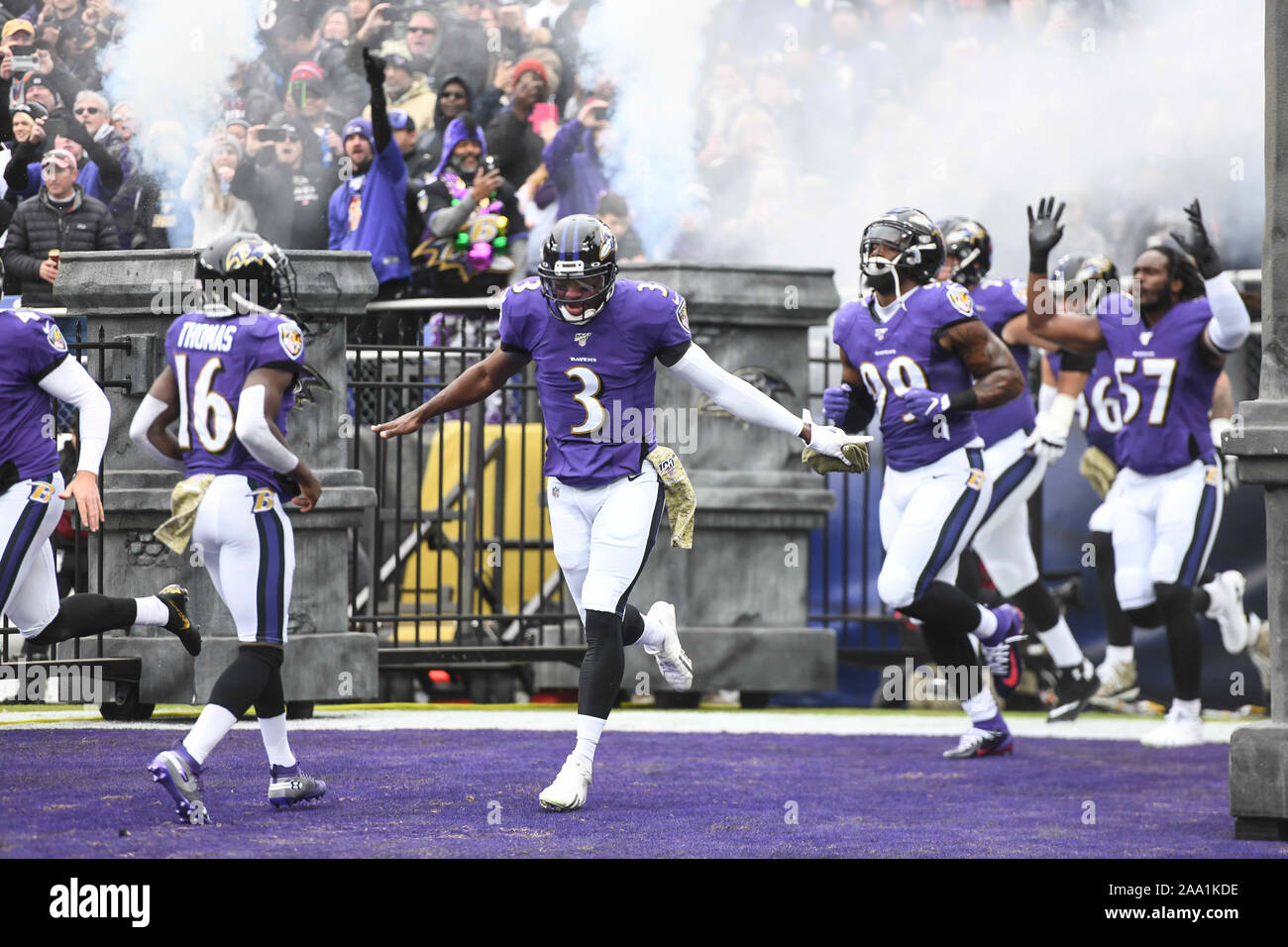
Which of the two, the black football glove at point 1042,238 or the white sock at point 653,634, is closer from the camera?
the white sock at point 653,634

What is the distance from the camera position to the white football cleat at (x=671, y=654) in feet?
24.7

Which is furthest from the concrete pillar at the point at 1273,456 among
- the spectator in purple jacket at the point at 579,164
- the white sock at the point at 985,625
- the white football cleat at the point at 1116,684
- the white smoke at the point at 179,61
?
the white smoke at the point at 179,61

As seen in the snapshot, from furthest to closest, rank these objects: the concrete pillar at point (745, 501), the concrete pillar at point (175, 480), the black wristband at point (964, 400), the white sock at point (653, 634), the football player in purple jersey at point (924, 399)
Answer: the concrete pillar at point (745, 501), the concrete pillar at point (175, 480), the football player in purple jersey at point (924, 399), the black wristband at point (964, 400), the white sock at point (653, 634)

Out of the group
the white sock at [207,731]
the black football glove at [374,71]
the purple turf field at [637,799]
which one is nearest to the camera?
the purple turf field at [637,799]

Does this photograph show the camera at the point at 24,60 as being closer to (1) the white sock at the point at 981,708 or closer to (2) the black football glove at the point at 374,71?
(2) the black football glove at the point at 374,71

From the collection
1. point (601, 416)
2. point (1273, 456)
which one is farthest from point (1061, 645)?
point (601, 416)

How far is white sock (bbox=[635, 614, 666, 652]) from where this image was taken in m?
7.42

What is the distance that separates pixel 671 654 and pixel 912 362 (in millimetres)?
1941

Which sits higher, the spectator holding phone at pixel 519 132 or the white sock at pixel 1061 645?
the spectator holding phone at pixel 519 132

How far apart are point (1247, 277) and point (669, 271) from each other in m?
3.92

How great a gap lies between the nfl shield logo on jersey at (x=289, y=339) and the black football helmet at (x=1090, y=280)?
5.46 meters

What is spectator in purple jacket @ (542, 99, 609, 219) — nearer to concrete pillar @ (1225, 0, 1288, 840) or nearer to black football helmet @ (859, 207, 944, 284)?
Answer: black football helmet @ (859, 207, 944, 284)
